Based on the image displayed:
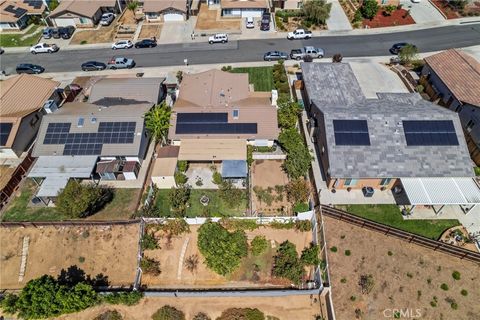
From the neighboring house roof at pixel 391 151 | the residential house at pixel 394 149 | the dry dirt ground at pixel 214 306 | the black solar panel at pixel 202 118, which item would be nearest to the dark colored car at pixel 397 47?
the residential house at pixel 394 149

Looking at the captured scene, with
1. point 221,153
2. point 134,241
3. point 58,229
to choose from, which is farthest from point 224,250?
point 58,229

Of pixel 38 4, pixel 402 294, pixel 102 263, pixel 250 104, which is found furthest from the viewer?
pixel 38 4

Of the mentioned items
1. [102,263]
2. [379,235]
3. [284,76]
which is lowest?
[102,263]

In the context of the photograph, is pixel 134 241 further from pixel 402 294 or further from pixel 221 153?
pixel 402 294

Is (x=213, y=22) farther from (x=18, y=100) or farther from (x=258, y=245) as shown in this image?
(x=258, y=245)

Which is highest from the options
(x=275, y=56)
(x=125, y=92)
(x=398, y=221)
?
(x=275, y=56)

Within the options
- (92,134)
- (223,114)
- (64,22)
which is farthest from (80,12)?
(223,114)
